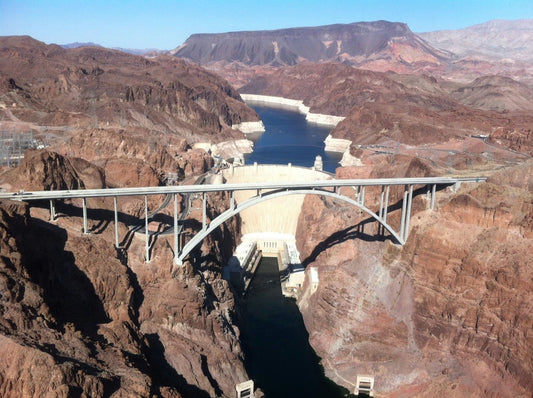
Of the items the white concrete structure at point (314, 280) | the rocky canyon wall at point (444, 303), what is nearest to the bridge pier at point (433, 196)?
the rocky canyon wall at point (444, 303)

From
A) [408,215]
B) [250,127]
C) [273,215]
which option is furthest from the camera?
[250,127]

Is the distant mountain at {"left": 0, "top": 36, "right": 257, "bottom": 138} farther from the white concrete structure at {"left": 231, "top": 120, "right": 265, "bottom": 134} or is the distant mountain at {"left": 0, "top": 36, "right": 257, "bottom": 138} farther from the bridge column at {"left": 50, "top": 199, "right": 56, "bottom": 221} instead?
the bridge column at {"left": 50, "top": 199, "right": 56, "bottom": 221}

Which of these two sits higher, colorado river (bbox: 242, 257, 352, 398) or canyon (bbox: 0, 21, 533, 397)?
canyon (bbox: 0, 21, 533, 397)

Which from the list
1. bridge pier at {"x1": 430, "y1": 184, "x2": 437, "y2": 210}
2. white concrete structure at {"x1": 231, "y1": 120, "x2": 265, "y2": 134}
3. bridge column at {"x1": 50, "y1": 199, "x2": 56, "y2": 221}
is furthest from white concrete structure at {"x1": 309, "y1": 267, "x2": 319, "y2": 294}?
white concrete structure at {"x1": 231, "y1": 120, "x2": 265, "y2": 134}

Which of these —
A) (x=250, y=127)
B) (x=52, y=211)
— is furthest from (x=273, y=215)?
(x=250, y=127)

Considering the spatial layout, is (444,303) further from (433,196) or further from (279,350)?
(279,350)

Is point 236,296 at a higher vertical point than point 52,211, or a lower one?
lower

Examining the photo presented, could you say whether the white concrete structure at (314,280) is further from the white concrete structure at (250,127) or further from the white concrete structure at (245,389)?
the white concrete structure at (250,127)
